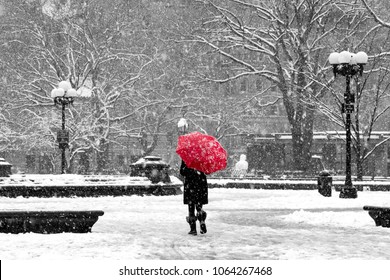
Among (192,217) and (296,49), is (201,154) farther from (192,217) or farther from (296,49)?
(296,49)

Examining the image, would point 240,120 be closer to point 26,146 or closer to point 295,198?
point 26,146

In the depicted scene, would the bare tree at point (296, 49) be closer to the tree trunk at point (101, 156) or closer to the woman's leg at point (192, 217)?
the tree trunk at point (101, 156)

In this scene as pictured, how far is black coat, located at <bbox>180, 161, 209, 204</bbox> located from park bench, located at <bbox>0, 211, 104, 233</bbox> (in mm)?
1666

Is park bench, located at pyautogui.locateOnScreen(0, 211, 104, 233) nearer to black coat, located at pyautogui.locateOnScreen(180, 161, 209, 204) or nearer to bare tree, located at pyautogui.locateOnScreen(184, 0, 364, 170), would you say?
black coat, located at pyautogui.locateOnScreen(180, 161, 209, 204)

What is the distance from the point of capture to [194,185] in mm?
13367

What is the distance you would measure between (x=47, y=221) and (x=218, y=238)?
3205 mm

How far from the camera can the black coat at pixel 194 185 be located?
1334cm

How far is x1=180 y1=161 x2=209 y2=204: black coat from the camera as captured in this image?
1334 centimetres

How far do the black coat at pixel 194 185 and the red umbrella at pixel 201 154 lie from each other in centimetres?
30

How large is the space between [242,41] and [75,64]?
10990 millimetres

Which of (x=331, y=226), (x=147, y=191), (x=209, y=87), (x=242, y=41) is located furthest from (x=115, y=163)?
(x=331, y=226)

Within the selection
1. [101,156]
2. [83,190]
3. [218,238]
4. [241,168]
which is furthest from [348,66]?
[101,156]

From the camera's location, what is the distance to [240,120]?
54281 millimetres

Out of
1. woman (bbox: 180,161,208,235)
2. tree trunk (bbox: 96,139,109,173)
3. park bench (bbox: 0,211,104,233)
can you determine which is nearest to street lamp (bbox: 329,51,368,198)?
woman (bbox: 180,161,208,235)
